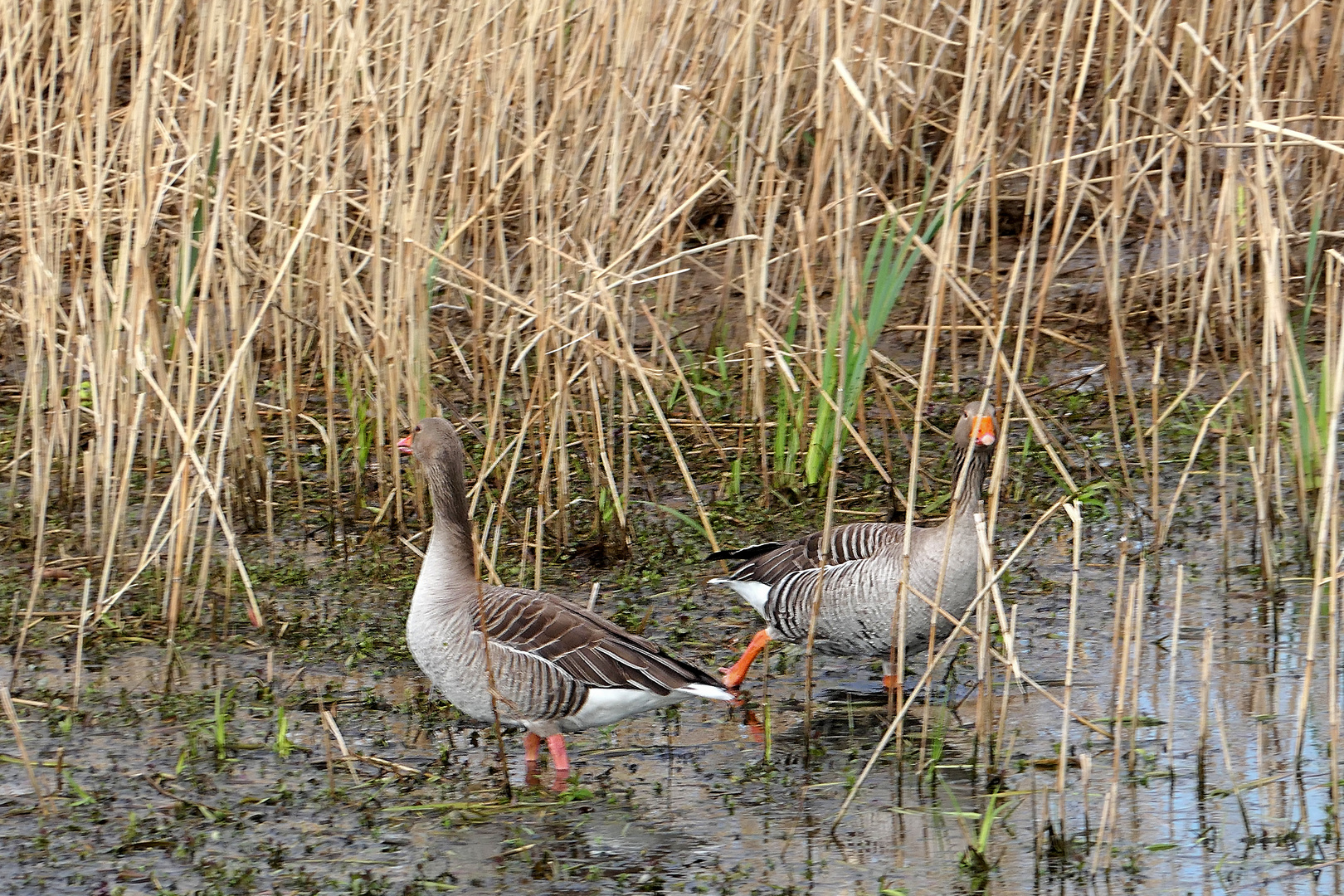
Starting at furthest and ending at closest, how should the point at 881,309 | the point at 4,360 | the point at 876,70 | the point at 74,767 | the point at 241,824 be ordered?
the point at 4,360 → the point at 876,70 → the point at 881,309 → the point at 74,767 → the point at 241,824

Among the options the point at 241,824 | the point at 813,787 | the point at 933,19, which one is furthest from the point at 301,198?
the point at 933,19

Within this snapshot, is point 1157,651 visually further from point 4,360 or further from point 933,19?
point 4,360

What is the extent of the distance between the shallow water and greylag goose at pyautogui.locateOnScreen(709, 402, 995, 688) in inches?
8.9

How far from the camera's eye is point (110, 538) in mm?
6164

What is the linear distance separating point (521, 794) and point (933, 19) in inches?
275

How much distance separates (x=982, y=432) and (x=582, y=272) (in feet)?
7.87

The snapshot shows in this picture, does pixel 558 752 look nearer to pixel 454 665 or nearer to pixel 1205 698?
pixel 454 665

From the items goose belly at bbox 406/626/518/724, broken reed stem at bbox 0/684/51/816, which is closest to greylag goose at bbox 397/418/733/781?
goose belly at bbox 406/626/518/724

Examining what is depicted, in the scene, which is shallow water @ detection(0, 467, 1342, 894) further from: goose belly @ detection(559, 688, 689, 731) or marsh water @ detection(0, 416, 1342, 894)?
goose belly @ detection(559, 688, 689, 731)

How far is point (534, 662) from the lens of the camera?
5.28 m

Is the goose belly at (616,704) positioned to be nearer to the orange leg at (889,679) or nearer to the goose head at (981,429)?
the orange leg at (889,679)

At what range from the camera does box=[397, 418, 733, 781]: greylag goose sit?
5.23 m

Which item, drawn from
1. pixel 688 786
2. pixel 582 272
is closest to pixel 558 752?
pixel 688 786

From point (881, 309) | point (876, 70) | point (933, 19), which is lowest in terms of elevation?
point (881, 309)
